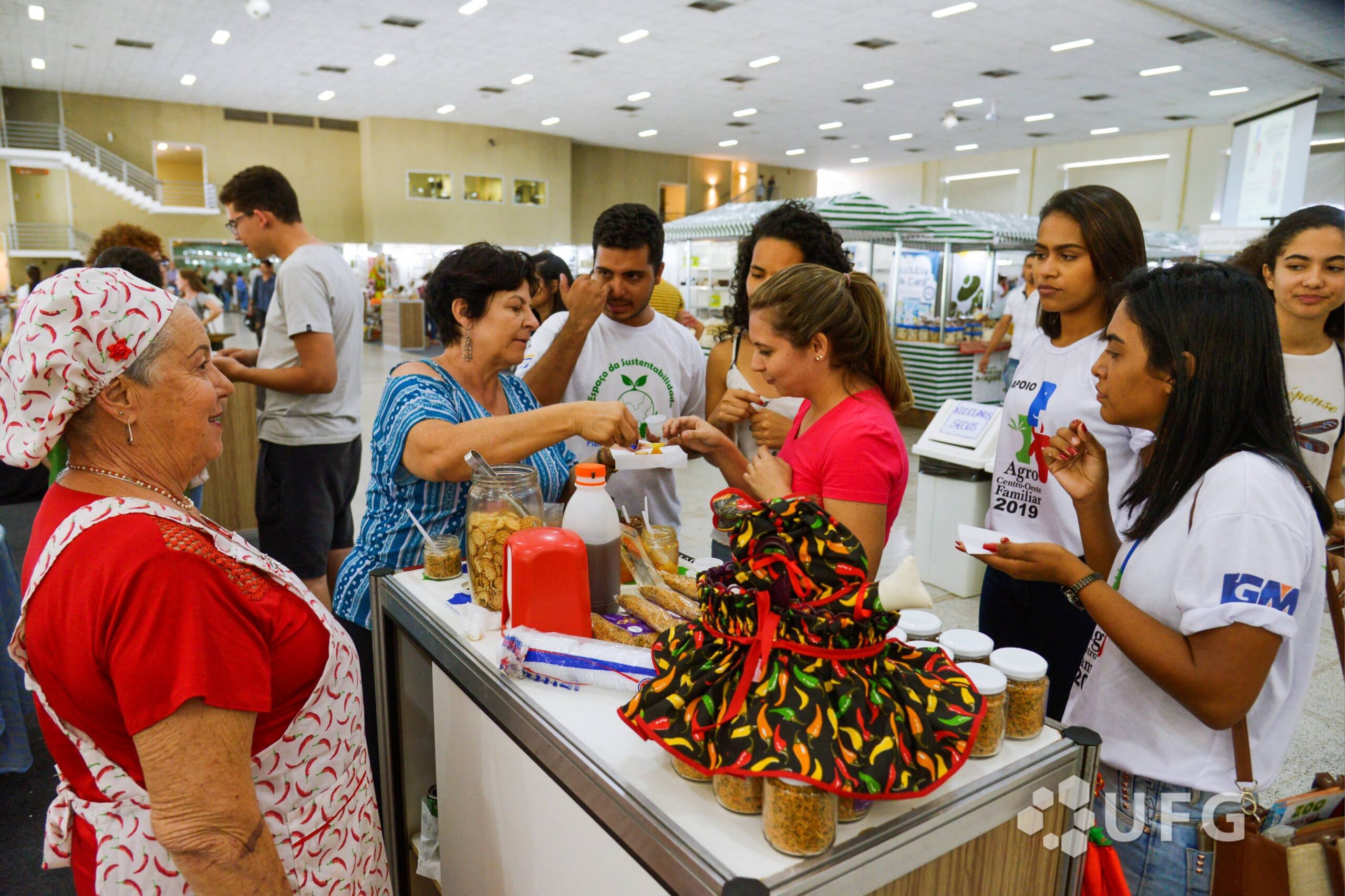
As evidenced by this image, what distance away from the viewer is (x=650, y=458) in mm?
1695

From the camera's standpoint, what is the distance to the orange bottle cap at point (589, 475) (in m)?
1.50

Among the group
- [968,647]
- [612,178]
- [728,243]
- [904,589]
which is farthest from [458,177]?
[968,647]

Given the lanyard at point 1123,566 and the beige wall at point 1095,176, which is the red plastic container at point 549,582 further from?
the beige wall at point 1095,176

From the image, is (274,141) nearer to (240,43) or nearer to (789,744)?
(240,43)

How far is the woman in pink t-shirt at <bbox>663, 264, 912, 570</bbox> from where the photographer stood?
60.2 inches

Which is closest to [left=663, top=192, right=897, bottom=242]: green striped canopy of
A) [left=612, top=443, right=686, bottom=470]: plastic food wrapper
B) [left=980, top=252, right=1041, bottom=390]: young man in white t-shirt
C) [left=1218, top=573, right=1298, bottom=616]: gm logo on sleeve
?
[left=980, top=252, right=1041, bottom=390]: young man in white t-shirt

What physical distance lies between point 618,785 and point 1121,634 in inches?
32.8

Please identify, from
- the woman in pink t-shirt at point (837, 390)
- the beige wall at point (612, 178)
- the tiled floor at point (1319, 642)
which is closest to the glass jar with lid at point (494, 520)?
the woman in pink t-shirt at point (837, 390)

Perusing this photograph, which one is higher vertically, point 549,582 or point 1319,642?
point 549,582

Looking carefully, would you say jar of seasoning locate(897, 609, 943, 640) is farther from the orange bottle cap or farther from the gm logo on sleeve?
the orange bottle cap

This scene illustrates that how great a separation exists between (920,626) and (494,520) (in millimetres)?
815

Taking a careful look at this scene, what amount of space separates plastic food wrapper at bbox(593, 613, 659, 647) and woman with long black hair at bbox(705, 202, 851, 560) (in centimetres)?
39

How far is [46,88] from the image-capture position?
1752 centimetres

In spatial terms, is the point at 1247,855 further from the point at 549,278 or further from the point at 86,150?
the point at 86,150
